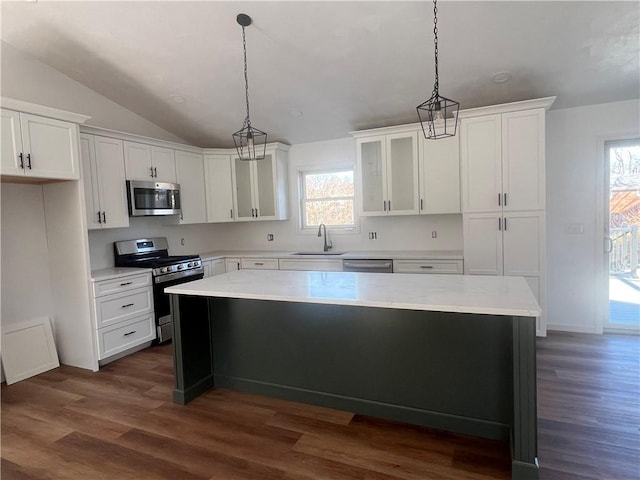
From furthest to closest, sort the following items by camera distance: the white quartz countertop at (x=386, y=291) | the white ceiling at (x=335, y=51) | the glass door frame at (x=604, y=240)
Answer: the glass door frame at (x=604, y=240), the white ceiling at (x=335, y=51), the white quartz countertop at (x=386, y=291)

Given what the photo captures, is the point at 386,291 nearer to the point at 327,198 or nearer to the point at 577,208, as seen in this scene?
the point at 577,208

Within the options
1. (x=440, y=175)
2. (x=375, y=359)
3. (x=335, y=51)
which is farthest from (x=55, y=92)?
(x=440, y=175)

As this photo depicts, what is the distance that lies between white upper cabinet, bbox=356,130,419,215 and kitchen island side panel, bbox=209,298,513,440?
83.8 inches

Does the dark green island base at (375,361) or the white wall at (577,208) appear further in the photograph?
the white wall at (577,208)

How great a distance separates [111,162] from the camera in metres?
3.83

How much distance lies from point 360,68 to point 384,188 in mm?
1416

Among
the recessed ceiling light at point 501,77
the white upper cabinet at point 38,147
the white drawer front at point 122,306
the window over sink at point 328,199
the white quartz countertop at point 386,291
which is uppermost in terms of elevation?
the recessed ceiling light at point 501,77

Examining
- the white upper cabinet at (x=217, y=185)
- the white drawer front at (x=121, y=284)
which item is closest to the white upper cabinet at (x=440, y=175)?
the white upper cabinet at (x=217, y=185)

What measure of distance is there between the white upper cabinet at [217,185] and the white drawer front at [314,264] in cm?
119

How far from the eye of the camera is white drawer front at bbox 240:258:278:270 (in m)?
4.76

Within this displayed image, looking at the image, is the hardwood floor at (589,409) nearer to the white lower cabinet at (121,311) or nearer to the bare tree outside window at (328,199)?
the bare tree outside window at (328,199)

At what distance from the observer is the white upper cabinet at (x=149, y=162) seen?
4.04 metres

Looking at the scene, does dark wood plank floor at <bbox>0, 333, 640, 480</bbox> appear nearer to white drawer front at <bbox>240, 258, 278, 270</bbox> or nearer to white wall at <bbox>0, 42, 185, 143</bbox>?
white drawer front at <bbox>240, 258, 278, 270</bbox>

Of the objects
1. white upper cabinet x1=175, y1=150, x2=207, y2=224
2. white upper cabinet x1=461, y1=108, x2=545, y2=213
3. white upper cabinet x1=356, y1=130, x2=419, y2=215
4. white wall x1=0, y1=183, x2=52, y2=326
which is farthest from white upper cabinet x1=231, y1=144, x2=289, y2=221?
white upper cabinet x1=461, y1=108, x2=545, y2=213
